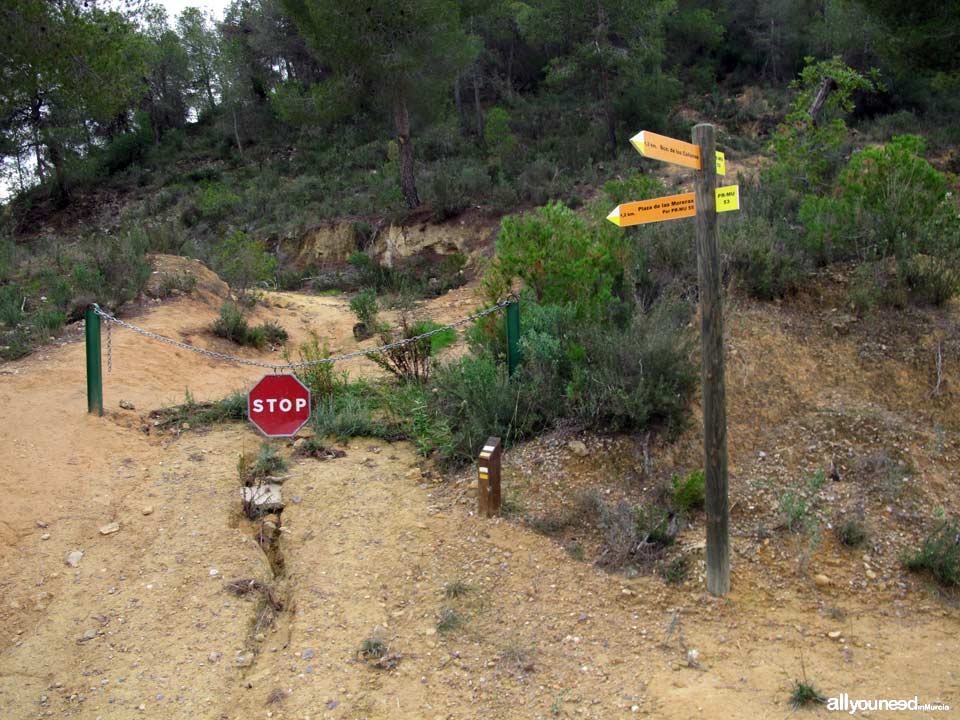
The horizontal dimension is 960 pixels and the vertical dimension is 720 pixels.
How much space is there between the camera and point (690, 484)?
5.47m

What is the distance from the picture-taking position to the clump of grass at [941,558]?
4820 millimetres

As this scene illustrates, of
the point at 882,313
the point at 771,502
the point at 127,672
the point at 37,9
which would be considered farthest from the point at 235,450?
the point at 882,313

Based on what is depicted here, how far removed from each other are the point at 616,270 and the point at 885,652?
486 cm

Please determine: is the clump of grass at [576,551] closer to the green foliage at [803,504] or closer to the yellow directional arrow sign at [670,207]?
the green foliage at [803,504]

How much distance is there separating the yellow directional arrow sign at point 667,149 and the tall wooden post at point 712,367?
54mm

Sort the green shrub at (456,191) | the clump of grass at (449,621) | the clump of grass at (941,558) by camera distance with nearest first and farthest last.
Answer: the clump of grass at (449,621), the clump of grass at (941,558), the green shrub at (456,191)

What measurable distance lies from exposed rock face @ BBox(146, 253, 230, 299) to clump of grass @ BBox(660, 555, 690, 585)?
8859mm

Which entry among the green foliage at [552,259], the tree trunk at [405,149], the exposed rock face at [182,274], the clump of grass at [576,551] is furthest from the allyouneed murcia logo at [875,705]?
the tree trunk at [405,149]

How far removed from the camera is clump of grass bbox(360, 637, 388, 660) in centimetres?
437

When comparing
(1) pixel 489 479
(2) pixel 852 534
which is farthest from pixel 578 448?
(2) pixel 852 534

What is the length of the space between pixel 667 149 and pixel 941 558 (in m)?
2.93

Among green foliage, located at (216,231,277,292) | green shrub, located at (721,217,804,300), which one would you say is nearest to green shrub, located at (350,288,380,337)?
green foliage, located at (216,231,277,292)

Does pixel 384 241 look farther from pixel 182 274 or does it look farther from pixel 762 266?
pixel 762 266

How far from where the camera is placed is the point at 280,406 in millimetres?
6191
